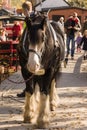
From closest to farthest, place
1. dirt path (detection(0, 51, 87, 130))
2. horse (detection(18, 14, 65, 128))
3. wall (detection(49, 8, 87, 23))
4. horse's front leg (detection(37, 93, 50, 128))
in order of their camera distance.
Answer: horse (detection(18, 14, 65, 128)) → horse's front leg (detection(37, 93, 50, 128)) → dirt path (detection(0, 51, 87, 130)) → wall (detection(49, 8, 87, 23))

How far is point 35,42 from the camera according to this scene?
6.12 m

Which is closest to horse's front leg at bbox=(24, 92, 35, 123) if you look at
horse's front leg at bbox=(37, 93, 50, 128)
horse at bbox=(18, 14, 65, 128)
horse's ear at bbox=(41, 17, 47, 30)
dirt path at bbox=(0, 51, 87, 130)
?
horse at bbox=(18, 14, 65, 128)

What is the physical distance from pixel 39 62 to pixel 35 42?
0.29 meters

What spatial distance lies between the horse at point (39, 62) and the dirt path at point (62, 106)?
26cm

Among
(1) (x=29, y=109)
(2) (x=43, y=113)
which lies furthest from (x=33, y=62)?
(1) (x=29, y=109)

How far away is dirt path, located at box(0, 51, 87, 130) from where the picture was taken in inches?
277

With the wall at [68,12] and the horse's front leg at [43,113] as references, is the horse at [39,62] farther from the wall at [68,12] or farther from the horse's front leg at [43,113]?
the wall at [68,12]

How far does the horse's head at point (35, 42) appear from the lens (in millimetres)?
5969

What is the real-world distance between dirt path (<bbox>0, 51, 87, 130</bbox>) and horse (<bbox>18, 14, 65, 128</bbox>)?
26 centimetres

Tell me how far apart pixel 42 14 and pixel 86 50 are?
33.5 feet

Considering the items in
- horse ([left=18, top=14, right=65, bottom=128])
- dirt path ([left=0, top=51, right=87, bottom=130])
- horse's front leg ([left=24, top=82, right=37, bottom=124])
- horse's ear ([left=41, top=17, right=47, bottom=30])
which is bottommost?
dirt path ([left=0, top=51, right=87, bottom=130])

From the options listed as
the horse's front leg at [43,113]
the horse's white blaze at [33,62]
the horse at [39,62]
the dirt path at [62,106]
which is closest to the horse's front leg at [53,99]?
the dirt path at [62,106]

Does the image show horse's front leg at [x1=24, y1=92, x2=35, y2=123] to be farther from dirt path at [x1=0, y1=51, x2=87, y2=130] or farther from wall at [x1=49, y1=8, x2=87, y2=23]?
wall at [x1=49, y1=8, x2=87, y2=23]

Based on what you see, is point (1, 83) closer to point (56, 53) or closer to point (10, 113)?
point (10, 113)
